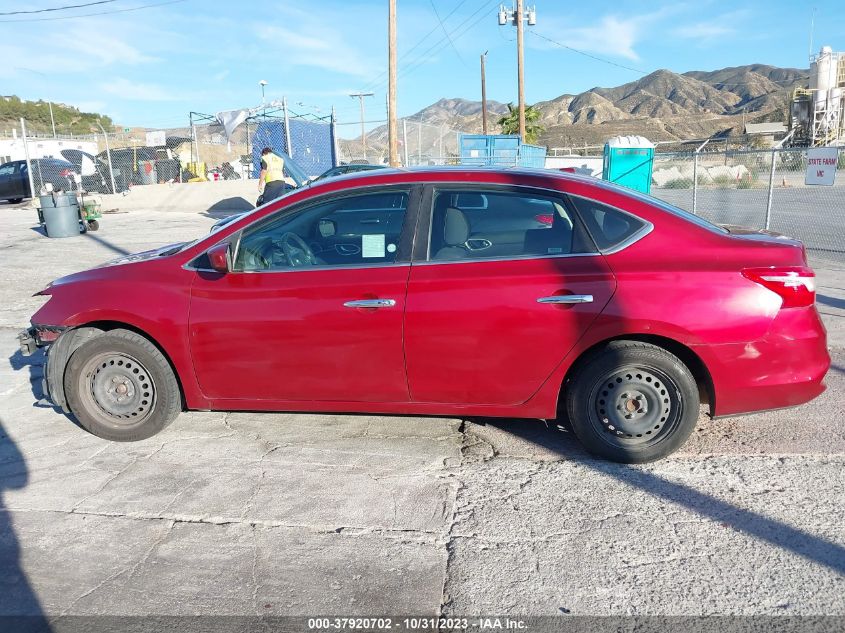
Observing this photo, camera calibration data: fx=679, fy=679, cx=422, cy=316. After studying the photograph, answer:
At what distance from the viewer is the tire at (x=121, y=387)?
4.28 metres

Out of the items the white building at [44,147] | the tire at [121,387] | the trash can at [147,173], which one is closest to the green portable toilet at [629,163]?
the tire at [121,387]

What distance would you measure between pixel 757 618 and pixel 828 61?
61.3 m

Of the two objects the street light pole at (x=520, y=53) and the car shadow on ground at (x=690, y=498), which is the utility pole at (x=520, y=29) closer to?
the street light pole at (x=520, y=53)

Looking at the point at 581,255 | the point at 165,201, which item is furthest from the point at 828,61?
the point at 581,255

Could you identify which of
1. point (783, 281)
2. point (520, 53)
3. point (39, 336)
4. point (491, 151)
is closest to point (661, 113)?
point (520, 53)

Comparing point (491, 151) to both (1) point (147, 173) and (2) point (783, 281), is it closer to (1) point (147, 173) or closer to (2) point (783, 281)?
(1) point (147, 173)

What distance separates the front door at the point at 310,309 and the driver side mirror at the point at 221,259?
0.05 meters

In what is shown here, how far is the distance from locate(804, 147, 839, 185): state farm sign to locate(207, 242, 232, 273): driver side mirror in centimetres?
1039

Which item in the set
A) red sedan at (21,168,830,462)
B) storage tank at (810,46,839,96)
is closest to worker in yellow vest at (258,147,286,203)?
red sedan at (21,168,830,462)

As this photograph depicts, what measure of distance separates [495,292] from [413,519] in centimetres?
130

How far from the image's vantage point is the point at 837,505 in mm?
3441

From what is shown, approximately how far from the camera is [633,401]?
153 inches

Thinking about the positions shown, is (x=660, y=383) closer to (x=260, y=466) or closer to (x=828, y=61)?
(x=260, y=466)

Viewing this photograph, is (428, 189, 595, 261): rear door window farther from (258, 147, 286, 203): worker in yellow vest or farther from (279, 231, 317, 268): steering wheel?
(258, 147, 286, 203): worker in yellow vest
